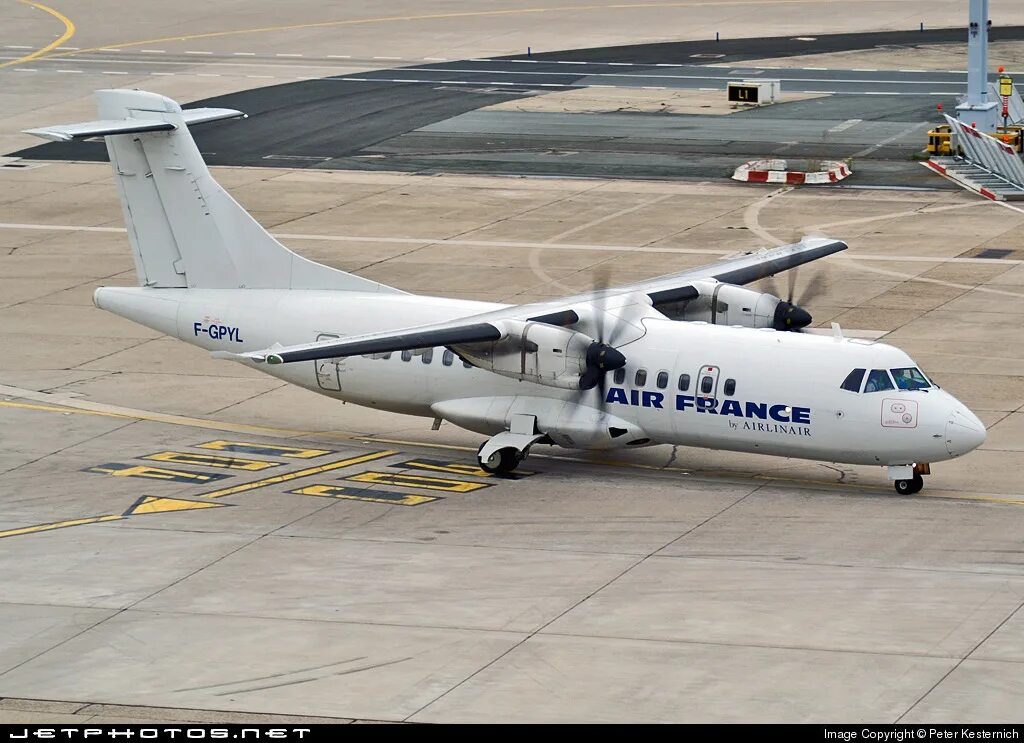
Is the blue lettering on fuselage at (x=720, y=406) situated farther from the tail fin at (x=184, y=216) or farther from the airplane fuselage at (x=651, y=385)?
the tail fin at (x=184, y=216)

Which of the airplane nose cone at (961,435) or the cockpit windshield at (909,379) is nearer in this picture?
the airplane nose cone at (961,435)

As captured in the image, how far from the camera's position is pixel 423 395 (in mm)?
33938

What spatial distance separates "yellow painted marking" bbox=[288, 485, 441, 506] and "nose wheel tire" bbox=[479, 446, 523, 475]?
1.52 meters

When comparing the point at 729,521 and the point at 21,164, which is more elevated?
the point at 21,164

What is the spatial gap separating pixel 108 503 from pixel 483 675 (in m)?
10.8

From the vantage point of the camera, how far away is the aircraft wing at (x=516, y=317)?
3072 cm

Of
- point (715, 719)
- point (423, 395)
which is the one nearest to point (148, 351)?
point (423, 395)

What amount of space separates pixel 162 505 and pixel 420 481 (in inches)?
181

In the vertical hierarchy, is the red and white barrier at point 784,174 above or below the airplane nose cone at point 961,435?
above

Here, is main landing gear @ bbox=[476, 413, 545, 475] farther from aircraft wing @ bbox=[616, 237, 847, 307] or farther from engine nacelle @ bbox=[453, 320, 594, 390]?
aircraft wing @ bbox=[616, 237, 847, 307]

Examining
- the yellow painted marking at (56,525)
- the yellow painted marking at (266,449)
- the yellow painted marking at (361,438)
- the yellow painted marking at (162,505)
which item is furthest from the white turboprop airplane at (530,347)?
the yellow painted marking at (56,525)

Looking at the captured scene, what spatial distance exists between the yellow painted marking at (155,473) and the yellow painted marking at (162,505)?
115 centimetres

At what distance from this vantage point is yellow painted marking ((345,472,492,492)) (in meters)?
32.1
